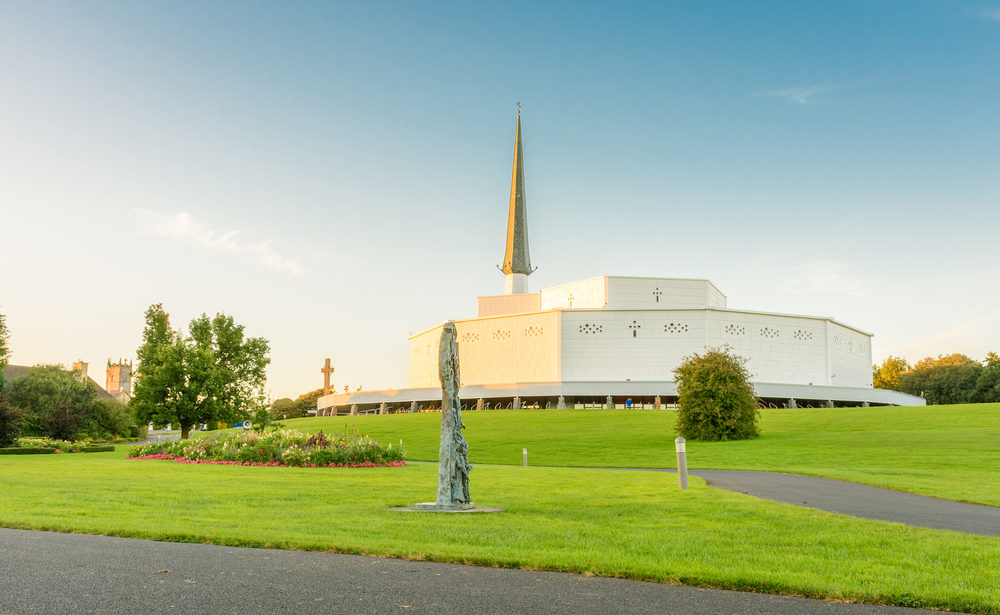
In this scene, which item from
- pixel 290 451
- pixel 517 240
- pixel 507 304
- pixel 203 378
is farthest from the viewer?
pixel 517 240

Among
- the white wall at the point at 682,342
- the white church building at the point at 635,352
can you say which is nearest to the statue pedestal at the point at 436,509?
the white church building at the point at 635,352

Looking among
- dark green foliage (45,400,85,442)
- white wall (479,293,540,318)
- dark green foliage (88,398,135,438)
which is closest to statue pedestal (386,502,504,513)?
dark green foliage (45,400,85,442)

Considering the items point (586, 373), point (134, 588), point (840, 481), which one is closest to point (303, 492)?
point (134, 588)

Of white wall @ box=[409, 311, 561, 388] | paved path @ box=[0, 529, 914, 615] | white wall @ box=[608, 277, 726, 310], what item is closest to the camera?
paved path @ box=[0, 529, 914, 615]

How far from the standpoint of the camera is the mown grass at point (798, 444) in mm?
19297

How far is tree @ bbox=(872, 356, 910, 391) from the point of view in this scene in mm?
96625

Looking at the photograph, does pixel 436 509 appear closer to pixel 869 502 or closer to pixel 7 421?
pixel 869 502

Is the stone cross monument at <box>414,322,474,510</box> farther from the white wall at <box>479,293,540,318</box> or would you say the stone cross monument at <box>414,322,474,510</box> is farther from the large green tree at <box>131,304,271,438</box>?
the white wall at <box>479,293,540,318</box>

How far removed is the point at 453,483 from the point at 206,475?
987 centimetres

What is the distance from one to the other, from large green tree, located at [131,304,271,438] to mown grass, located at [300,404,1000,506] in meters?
9.07

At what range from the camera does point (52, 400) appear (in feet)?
152

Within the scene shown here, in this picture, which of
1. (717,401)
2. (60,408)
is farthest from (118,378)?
(717,401)

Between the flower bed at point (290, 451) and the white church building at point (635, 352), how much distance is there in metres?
43.2

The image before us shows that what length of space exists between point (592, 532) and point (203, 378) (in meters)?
34.5
